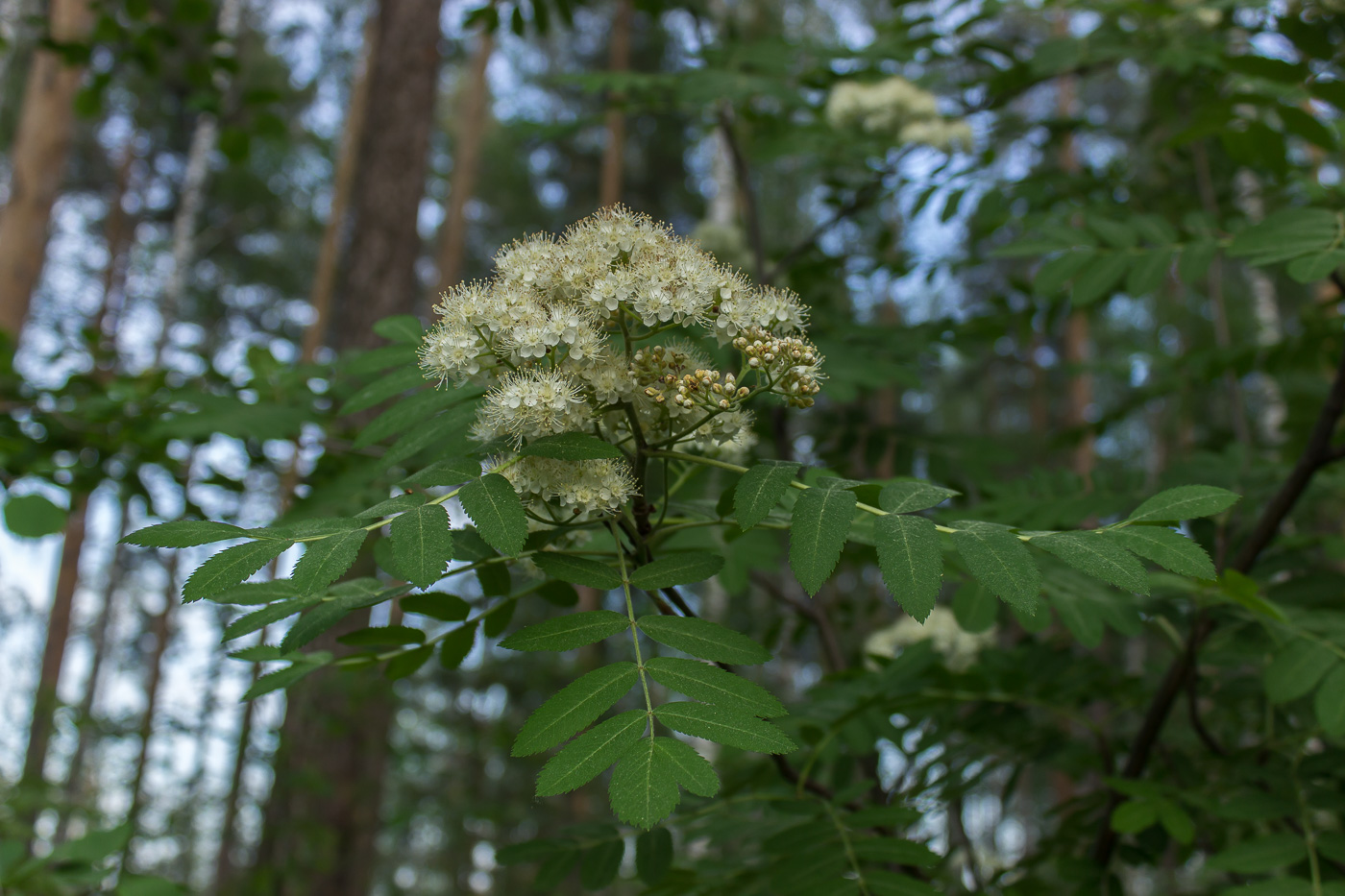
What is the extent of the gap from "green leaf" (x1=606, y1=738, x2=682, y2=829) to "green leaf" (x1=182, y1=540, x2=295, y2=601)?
510mm

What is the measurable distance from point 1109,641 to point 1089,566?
13.1m

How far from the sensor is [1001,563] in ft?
3.84

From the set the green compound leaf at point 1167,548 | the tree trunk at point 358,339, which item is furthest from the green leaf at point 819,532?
the tree trunk at point 358,339

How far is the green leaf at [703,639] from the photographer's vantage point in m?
1.25

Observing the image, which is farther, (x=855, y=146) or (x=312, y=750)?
(x=312, y=750)

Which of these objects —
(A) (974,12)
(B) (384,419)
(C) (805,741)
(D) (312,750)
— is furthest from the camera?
(D) (312,750)

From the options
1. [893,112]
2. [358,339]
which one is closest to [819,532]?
[893,112]

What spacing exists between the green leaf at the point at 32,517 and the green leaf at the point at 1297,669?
304 centimetres

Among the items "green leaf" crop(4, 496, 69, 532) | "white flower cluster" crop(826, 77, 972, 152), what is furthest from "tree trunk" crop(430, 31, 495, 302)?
"green leaf" crop(4, 496, 69, 532)

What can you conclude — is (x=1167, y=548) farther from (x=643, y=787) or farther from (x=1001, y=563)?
(x=643, y=787)

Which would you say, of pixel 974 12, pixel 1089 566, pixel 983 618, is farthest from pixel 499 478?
pixel 974 12

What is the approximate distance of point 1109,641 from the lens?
41.4 ft

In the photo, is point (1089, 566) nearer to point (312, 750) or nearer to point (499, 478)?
point (499, 478)

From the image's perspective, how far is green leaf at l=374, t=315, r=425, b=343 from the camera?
73.8 inches
